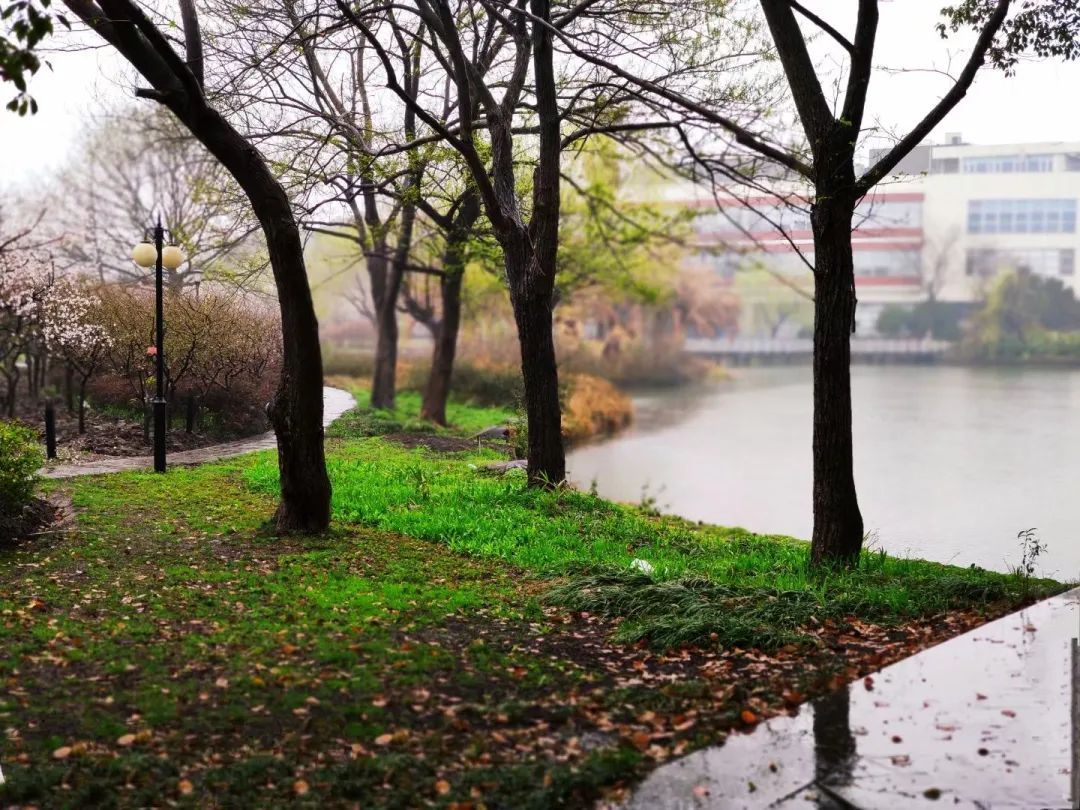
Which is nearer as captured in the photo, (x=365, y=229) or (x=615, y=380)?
(x=365, y=229)

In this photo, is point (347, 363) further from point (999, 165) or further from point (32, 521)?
Answer: point (32, 521)

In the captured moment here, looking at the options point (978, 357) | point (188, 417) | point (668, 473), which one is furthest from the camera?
point (978, 357)

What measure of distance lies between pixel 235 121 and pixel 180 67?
4986mm

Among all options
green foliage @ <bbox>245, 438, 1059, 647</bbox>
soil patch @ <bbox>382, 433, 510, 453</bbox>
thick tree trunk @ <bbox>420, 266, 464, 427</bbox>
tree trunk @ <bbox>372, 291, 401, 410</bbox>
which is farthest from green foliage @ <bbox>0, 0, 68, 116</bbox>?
tree trunk @ <bbox>372, 291, 401, 410</bbox>

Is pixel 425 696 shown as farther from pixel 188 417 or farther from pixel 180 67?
pixel 188 417

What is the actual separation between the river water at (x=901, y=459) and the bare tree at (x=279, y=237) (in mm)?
5232

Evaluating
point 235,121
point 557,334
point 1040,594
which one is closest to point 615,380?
point 557,334

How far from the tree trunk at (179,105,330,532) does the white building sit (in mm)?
10517

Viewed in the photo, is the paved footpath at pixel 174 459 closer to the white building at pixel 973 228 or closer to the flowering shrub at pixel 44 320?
the flowering shrub at pixel 44 320

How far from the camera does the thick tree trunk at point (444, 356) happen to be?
17062mm

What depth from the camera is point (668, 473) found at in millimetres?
15078

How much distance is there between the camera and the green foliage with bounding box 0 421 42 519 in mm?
6828

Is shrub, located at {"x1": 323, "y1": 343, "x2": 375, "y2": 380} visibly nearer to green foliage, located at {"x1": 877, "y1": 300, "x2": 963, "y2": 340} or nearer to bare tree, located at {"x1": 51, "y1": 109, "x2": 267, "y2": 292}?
bare tree, located at {"x1": 51, "y1": 109, "x2": 267, "y2": 292}

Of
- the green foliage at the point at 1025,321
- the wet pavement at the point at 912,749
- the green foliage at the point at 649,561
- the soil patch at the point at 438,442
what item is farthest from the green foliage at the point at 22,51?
the green foliage at the point at 1025,321
